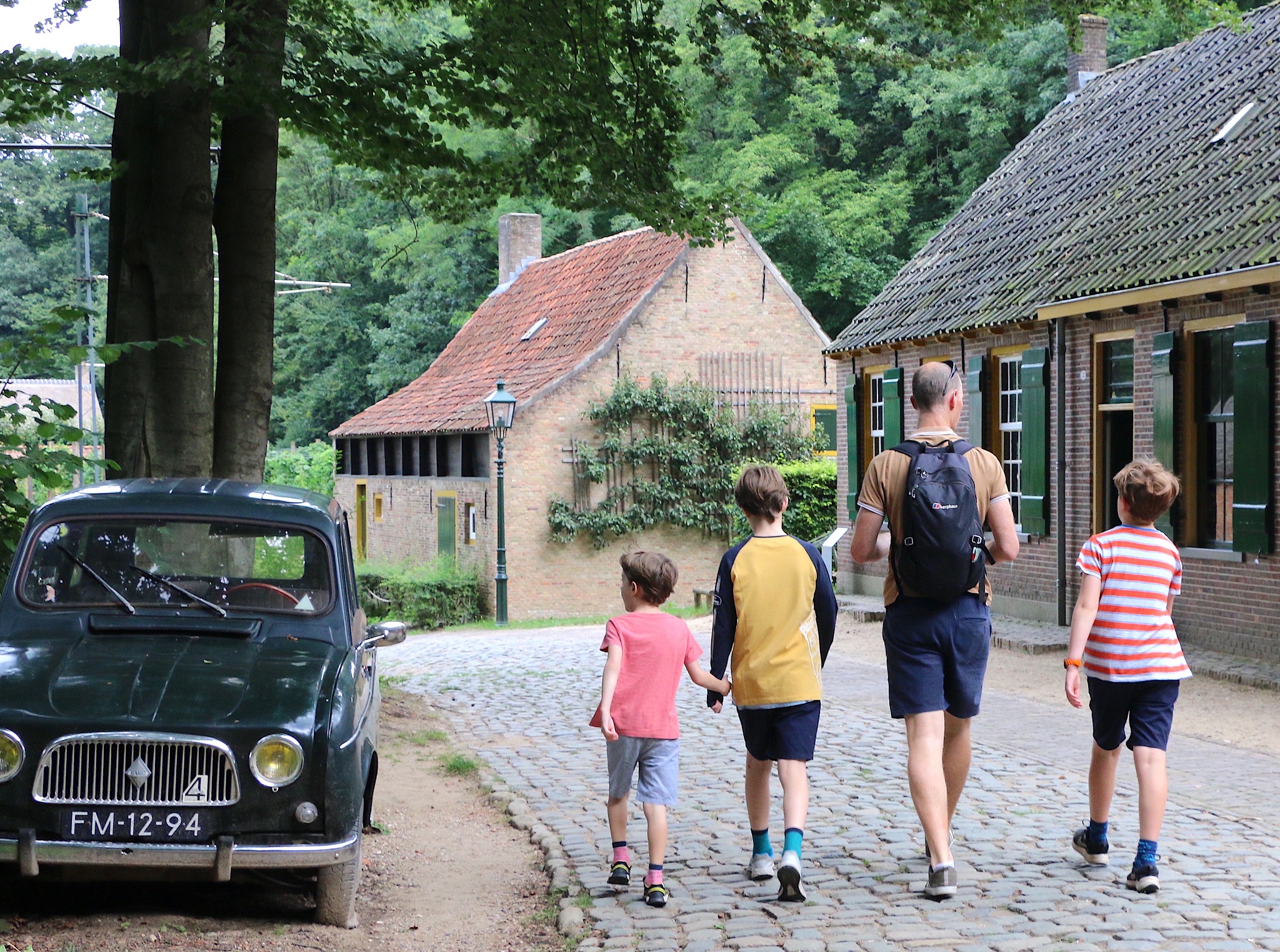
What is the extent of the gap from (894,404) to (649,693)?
15758mm

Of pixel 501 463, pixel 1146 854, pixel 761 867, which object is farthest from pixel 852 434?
pixel 1146 854

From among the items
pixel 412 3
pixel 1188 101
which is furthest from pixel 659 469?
pixel 412 3

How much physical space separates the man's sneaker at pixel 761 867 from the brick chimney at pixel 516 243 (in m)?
34.4

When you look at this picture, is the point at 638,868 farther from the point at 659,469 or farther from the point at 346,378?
the point at 346,378

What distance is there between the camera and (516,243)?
39.7m

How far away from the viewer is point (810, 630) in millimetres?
5727

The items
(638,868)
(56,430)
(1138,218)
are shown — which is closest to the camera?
(638,868)

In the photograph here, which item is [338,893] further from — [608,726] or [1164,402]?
[1164,402]

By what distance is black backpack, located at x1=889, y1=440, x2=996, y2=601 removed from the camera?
548 cm

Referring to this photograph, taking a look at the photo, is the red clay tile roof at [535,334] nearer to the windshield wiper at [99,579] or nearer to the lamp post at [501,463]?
the lamp post at [501,463]

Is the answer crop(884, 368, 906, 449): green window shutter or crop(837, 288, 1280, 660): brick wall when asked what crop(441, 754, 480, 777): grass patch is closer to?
crop(837, 288, 1280, 660): brick wall

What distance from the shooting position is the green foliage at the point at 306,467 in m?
45.1

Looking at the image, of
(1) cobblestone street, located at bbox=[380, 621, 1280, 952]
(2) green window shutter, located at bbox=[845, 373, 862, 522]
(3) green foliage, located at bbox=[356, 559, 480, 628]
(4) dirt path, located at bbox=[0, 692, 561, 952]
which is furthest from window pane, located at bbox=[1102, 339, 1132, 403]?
(3) green foliage, located at bbox=[356, 559, 480, 628]

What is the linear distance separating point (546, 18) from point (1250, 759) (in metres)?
7.49
